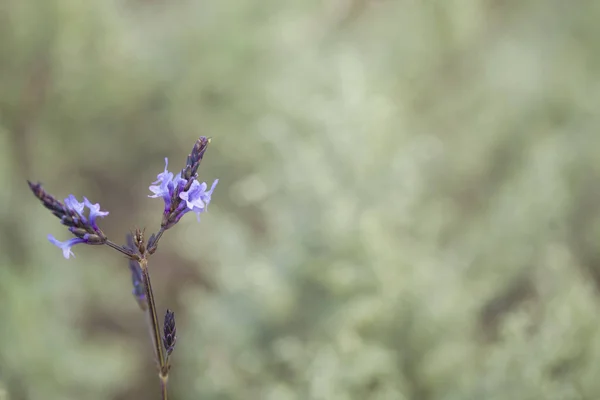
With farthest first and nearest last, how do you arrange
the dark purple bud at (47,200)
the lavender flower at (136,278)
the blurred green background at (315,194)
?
1. the blurred green background at (315,194)
2. the lavender flower at (136,278)
3. the dark purple bud at (47,200)

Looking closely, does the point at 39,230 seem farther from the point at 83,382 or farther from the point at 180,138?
the point at 180,138

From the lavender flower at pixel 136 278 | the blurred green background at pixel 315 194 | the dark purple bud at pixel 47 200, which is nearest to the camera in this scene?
the dark purple bud at pixel 47 200

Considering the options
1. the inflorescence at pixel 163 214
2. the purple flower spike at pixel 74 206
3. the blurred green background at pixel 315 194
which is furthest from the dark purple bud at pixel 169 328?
the blurred green background at pixel 315 194

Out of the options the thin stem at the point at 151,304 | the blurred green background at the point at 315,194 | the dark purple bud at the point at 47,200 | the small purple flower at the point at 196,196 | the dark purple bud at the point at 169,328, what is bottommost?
the dark purple bud at the point at 169,328

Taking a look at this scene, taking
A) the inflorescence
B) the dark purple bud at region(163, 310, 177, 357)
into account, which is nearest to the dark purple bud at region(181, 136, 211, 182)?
the inflorescence

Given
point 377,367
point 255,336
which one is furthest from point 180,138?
point 377,367

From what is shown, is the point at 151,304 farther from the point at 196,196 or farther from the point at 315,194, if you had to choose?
the point at 315,194

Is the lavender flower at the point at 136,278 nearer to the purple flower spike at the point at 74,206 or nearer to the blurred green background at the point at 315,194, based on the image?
the purple flower spike at the point at 74,206

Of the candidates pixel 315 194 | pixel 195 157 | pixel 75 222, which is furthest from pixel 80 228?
pixel 315 194
